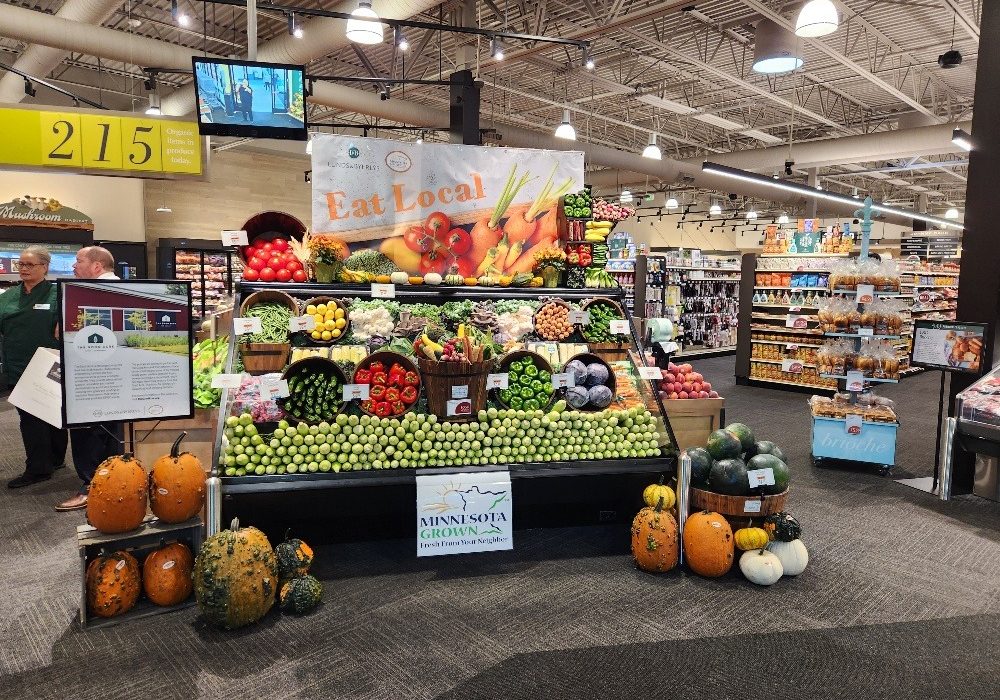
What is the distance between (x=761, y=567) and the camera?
357cm

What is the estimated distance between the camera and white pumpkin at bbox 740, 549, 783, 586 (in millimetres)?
3568

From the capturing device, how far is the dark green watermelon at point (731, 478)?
3771 millimetres

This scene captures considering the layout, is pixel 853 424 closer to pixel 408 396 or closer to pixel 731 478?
pixel 731 478

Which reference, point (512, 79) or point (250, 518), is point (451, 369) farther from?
point (512, 79)

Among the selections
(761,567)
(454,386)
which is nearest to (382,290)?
(454,386)

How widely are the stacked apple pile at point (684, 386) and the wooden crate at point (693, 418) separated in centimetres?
7

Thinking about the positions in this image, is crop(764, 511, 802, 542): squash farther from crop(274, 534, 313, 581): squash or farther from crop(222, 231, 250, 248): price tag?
crop(222, 231, 250, 248): price tag

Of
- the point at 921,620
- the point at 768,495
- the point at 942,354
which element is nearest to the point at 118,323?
the point at 768,495

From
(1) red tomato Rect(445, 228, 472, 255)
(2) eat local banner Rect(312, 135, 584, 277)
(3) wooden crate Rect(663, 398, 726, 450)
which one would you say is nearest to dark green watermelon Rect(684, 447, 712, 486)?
(3) wooden crate Rect(663, 398, 726, 450)

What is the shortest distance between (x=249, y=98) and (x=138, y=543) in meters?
3.66

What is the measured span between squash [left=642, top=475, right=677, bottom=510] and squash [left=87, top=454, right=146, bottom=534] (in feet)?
9.14

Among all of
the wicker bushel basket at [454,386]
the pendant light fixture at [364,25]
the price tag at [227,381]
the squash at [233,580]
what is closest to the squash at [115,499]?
the squash at [233,580]

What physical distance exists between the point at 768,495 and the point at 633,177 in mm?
17557

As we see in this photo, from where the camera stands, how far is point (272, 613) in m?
3.21
